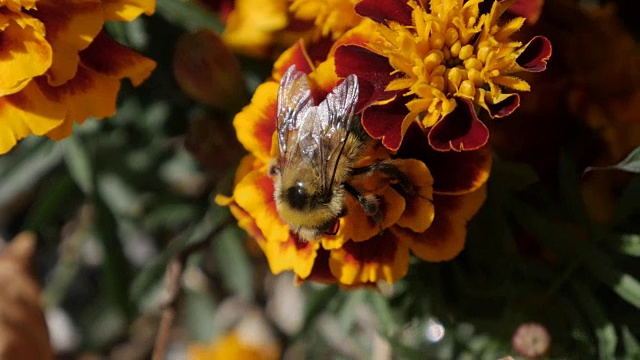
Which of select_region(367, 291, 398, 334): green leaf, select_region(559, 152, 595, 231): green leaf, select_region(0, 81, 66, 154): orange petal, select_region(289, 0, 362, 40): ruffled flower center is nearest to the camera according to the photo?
select_region(0, 81, 66, 154): orange petal

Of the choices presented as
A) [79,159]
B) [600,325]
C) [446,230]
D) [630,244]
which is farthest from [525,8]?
[79,159]

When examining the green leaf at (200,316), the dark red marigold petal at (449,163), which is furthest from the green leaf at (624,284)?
A: the green leaf at (200,316)

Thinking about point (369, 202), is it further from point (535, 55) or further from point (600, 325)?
point (600, 325)

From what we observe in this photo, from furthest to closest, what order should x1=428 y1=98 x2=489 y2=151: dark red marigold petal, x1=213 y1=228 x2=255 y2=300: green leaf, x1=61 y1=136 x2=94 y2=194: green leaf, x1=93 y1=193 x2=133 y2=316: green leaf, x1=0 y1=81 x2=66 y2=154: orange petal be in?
x1=213 y1=228 x2=255 y2=300: green leaf
x1=93 y1=193 x2=133 y2=316: green leaf
x1=61 y1=136 x2=94 y2=194: green leaf
x1=0 y1=81 x2=66 y2=154: orange petal
x1=428 y1=98 x2=489 y2=151: dark red marigold petal

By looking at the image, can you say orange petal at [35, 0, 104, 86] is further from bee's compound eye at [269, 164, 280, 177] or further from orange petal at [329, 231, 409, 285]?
orange petal at [329, 231, 409, 285]

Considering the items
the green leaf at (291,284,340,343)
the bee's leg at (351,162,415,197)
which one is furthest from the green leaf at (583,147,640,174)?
the green leaf at (291,284,340,343)

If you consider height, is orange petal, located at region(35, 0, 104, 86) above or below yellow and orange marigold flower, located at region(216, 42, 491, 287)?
above

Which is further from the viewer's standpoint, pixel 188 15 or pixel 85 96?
pixel 188 15
